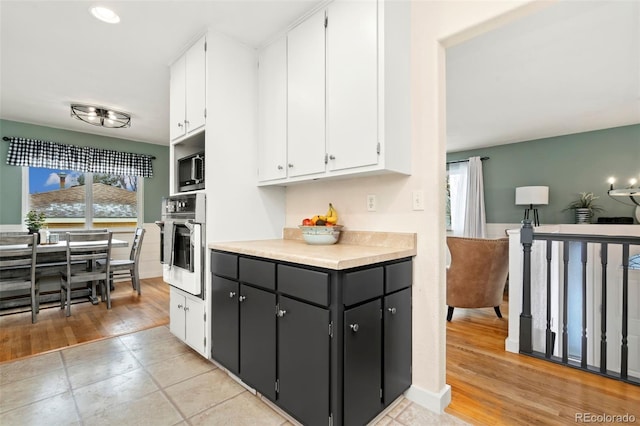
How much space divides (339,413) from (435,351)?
690 mm

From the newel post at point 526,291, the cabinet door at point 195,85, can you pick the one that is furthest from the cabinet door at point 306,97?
the newel post at point 526,291

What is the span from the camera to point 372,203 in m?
2.03

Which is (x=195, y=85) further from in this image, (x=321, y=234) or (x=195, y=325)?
(x=195, y=325)

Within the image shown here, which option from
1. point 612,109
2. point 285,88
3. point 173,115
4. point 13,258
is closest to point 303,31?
point 285,88

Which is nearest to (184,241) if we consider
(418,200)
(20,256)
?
(418,200)

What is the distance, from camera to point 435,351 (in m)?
1.73

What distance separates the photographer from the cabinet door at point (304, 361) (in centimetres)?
140

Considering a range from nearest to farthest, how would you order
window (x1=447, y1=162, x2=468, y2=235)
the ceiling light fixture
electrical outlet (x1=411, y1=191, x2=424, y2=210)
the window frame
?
electrical outlet (x1=411, y1=191, x2=424, y2=210)
the ceiling light fixture
the window frame
window (x1=447, y1=162, x2=468, y2=235)

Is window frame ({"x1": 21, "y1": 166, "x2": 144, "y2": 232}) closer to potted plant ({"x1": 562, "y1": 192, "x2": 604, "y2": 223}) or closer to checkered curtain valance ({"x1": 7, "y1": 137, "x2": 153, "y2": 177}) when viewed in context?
checkered curtain valance ({"x1": 7, "y1": 137, "x2": 153, "y2": 177})

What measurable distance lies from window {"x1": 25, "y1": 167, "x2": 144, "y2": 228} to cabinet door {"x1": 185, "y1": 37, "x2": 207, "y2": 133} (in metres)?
3.52

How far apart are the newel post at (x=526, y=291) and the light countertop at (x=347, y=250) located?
132cm

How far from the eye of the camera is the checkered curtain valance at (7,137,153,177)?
4125mm

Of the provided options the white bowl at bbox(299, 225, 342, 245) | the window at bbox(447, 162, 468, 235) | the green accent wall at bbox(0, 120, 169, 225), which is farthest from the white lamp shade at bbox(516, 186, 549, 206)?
the green accent wall at bbox(0, 120, 169, 225)

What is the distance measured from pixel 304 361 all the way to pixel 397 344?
21.9 inches
